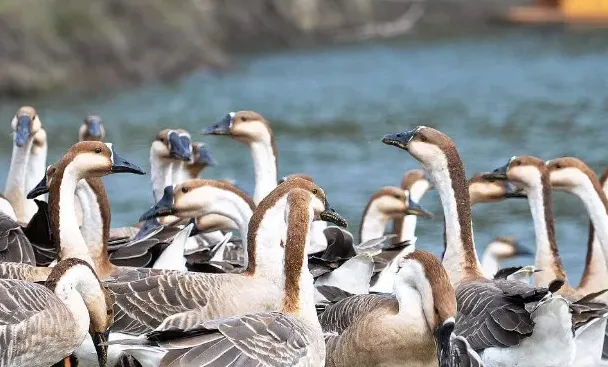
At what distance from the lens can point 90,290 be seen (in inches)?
286

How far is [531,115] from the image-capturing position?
28.0 metres

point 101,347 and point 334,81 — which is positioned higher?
point 334,81

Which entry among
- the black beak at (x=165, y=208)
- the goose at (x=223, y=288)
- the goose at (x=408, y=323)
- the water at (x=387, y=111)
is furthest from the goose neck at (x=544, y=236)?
the water at (x=387, y=111)

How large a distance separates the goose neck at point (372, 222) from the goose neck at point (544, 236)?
1695 mm

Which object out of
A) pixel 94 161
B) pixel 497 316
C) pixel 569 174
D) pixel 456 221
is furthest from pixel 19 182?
pixel 497 316

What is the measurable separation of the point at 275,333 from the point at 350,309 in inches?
39.1

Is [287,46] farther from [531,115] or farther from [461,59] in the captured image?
[531,115]

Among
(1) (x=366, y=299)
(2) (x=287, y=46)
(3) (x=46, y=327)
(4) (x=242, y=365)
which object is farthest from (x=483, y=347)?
(2) (x=287, y=46)

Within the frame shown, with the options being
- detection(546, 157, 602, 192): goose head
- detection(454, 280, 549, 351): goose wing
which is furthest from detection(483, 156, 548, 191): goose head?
detection(454, 280, 549, 351): goose wing

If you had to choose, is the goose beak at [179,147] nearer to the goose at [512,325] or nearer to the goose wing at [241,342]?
the goose at [512,325]

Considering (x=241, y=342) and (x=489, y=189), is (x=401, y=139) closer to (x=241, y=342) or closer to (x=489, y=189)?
(x=489, y=189)

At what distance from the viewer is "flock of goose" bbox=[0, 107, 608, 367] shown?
6.88 meters

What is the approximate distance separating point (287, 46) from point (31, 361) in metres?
40.9

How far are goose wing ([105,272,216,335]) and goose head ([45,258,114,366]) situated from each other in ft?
0.99
